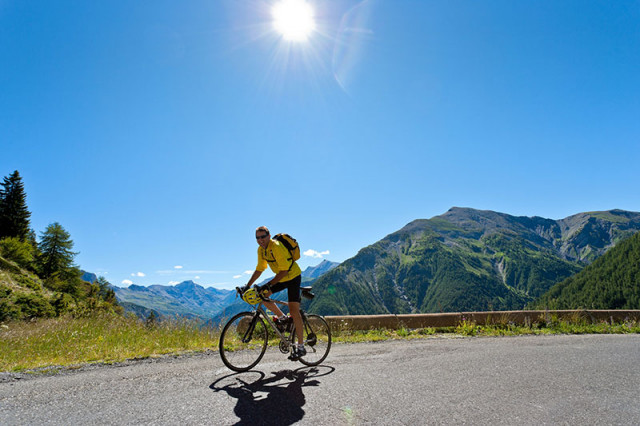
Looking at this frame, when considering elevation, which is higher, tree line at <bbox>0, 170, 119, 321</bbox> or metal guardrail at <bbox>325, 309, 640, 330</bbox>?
tree line at <bbox>0, 170, 119, 321</bbox>

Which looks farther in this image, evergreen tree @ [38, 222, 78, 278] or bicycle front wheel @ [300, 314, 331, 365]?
evergreen tree @ [38, 222, 78, 278]

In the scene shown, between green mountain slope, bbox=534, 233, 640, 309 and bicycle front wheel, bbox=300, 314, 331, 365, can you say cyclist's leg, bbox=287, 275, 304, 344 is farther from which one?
green mountain slope, bbox=534, 233, 640, 309

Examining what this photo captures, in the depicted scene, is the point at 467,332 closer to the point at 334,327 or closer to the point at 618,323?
the point at 334,327

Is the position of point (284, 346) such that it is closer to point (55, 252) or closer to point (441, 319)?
point (441, 319)

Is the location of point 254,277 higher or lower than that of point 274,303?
higher

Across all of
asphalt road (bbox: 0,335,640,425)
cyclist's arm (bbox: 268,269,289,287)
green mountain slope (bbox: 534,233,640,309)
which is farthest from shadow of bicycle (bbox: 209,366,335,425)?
green mountain slope (bbox: 534,233,640,309)

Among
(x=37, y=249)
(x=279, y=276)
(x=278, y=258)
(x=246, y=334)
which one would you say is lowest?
(x=246, y=334)

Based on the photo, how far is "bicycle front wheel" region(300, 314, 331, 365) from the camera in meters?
6.12

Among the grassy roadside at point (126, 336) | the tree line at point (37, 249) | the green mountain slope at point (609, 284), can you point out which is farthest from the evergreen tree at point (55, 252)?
the green mountain slope at point (609, 284)

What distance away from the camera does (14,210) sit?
5216 cm

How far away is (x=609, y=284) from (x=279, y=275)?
22578cm

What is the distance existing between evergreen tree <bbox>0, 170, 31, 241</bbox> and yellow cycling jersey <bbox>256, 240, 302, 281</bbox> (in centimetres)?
6295

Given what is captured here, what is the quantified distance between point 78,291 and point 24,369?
54.7 meters

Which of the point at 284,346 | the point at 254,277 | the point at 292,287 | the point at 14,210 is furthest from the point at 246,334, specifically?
the point at 14,210
